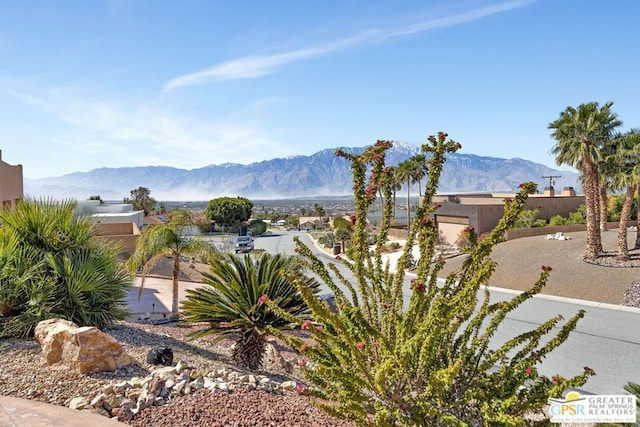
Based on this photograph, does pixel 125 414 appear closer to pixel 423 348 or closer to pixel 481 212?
pixel 423 348

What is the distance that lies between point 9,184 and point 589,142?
1195 inches

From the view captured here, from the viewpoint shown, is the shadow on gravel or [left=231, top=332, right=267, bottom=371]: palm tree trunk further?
the shadow on gravel

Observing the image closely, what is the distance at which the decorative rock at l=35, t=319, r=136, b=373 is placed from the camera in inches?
260

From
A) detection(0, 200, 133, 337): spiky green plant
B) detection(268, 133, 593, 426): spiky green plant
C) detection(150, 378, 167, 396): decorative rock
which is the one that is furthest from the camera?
detection(0, 200, 133, 337): spiky green plant

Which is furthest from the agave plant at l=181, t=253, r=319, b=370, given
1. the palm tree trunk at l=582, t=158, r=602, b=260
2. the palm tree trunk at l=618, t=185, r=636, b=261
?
the palm tree trunk at l=618, t=185, r=636, b=261

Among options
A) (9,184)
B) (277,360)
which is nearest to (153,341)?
(277,360)

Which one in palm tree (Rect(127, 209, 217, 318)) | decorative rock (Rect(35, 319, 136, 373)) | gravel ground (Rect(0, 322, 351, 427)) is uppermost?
palm tree (Rect(127, 209, 217, 318))

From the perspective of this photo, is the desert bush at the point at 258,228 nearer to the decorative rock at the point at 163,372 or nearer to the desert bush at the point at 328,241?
the desert bush at the point at 328,241

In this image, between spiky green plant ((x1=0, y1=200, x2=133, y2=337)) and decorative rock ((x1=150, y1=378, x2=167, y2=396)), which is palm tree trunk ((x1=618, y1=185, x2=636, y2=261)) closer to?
spiky green plant ((x1=0, y1=200, x2=133, y2=337))

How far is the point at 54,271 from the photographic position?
28.7 ft

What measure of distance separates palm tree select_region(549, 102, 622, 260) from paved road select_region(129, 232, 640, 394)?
6.72 m

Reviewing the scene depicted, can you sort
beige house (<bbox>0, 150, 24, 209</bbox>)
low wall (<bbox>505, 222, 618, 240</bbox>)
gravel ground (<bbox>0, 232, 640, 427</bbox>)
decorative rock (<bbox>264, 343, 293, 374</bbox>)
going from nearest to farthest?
gravel ground (<bbox>0, 232, 640, 427</bbox>) → decorative rock (<bbox>264, 343, 293, 374</bbox>) → beige house (<bbox>0, 150, 24, 209</bbox>) → low wall (<bbox>505, 222, 618, 240</bbox>)

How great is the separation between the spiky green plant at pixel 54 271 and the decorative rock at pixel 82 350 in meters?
1.58

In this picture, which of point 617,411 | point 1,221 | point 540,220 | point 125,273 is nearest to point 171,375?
point 125,273
